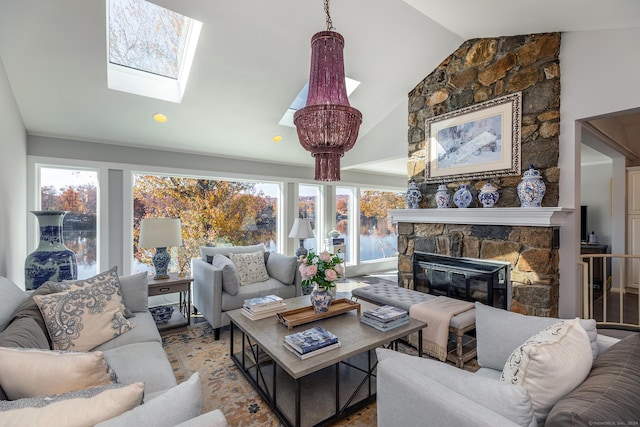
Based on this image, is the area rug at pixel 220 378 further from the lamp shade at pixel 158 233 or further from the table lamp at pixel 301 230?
the table lamp at pixel 301 230

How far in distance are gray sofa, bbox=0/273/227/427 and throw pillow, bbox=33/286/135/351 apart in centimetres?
5

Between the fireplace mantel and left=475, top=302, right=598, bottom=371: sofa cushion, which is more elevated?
the fireplace mantel

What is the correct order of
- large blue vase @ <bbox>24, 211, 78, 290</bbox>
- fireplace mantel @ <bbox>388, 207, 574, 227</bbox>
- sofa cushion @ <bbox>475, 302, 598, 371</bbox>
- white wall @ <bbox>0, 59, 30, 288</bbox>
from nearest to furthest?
sofa cushion @ <bbox>475, 302, 598, 371</bbox> < white wall @ <bbox>0, 59, 30, 288</bbox> < large blue vase @ <bbox>24, 211, 78, 290</bbox> < fireplace mantel @ <bbox>388, 207, 574, 227</bbox>

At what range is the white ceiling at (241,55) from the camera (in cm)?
240

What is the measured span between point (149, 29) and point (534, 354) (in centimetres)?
395

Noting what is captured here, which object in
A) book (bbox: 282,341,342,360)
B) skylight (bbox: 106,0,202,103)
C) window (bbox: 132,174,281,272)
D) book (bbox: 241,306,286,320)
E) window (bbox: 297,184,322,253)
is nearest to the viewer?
book (bbox: 282,341,342,360)

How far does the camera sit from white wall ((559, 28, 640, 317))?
7.94 feet

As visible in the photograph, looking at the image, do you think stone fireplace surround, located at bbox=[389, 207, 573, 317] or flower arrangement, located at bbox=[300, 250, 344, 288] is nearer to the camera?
flower arrangement, located at bbox=[300, 250, 344, 288]

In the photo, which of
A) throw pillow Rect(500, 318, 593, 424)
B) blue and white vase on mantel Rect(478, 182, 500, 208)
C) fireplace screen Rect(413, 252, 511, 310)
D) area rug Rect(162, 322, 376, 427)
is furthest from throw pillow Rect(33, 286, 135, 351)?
blue and white vase on mantel Rect(478, 182, 500, 208)

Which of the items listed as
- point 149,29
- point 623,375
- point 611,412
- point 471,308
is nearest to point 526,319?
point 623,375

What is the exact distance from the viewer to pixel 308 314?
2369 mm

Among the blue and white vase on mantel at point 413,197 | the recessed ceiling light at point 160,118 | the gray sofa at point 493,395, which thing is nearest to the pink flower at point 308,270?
the gray sofa at point 493,395

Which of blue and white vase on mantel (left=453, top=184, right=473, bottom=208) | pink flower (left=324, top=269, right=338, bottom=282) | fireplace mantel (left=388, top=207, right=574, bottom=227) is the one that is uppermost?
blue and white vase on mantel (left=453, top=184, right=473, bottom=208)

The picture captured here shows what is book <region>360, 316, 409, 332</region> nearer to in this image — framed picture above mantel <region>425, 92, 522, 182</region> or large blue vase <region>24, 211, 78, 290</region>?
framed picture above mantel <region>425, 92, 522, 182</region>
